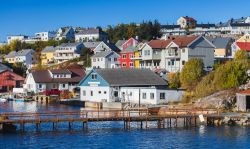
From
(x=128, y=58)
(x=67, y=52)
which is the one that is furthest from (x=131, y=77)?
(x=67, y=52)

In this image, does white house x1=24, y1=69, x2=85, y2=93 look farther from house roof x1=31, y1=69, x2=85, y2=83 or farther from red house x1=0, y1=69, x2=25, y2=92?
red house x1=0, y1=69, x2=25, y2=92

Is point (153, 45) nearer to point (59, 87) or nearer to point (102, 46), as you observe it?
point (59, 87)

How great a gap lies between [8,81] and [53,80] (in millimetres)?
14964

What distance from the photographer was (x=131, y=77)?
69.8 metres

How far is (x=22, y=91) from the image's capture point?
298 feet

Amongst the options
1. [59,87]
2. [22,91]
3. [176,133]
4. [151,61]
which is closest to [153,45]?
[151,61]

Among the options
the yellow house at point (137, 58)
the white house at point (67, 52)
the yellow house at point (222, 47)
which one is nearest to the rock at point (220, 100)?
the yellow house at point (137, 58)

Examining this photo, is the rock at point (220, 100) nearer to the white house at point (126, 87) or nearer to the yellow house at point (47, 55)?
the white house at point (126, 87)

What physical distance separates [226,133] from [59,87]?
48413 millimetres

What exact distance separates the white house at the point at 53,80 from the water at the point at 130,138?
40822 millimetres

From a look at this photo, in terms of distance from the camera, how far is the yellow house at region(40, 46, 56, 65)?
5266 inches

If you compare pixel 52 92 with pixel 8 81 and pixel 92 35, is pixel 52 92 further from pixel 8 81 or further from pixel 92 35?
pixel 92 35

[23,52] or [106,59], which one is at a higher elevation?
[23,52]

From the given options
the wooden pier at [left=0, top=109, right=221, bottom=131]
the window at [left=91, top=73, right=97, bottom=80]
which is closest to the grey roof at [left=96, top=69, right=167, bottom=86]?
the window at [left=91, top=73, right=97, bottom=80]
